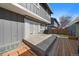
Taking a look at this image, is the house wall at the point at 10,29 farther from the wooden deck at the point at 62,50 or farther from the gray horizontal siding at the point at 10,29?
the wooden deck at the point at 62,50

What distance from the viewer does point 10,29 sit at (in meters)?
6.83

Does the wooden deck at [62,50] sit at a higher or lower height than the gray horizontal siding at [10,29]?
lower

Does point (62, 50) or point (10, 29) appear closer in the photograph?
point (10, 29)

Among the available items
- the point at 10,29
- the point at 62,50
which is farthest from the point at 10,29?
the point at 62,50

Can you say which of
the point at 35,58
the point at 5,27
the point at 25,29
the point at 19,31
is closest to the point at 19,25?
the point at 19,31

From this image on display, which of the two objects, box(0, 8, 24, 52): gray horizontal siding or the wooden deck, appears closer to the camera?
box(0, 8, 24, 52): gray horizontal siding

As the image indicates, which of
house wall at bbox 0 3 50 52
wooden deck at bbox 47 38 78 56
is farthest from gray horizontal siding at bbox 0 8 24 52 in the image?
wooden deck at bbox 47 38 78 56

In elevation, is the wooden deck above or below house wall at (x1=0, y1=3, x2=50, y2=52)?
below

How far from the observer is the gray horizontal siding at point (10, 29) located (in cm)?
601

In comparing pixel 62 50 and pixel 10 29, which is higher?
pixel 10 29

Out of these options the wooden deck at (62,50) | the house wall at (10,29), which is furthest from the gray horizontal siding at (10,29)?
the wooden deck at (62,50)

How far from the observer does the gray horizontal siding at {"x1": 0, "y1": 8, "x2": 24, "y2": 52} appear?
6012mm

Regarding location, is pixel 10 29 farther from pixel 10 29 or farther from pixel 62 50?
pixel 62 50

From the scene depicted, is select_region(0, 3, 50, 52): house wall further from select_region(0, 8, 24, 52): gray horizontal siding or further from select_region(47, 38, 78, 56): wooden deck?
select_region(47, 38, 78, 56): wooden deck
